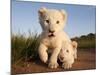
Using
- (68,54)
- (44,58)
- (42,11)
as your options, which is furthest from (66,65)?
(42,11)

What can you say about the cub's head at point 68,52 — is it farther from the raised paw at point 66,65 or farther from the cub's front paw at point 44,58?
the cub's front paw at point 44,58

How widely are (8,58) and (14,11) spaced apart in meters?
0.43

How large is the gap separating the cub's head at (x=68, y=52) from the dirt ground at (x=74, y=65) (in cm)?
6

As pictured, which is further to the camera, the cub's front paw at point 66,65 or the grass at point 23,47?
the cub's front paw at point 66,65

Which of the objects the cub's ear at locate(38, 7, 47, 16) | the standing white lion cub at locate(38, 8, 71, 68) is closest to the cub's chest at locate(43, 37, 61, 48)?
the standing white lion cub at locate(38, 8, 71, 68)

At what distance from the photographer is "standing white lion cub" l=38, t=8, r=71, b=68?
2.17m

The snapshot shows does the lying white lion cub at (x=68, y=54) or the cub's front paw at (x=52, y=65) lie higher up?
the lying white lion cub at (x=68, y=54)

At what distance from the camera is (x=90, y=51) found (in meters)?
2.39

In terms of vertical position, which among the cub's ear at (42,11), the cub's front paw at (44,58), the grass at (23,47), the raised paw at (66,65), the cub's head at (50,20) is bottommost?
the raised paw at (66,65)

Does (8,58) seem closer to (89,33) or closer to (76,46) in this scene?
(76,46)

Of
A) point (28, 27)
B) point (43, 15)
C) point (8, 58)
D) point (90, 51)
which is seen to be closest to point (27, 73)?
point (8, 58)

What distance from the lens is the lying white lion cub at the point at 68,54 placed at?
223 cm

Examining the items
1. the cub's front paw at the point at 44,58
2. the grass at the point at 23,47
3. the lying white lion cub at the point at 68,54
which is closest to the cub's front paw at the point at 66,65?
the lying white lion cub at the point at 68,54

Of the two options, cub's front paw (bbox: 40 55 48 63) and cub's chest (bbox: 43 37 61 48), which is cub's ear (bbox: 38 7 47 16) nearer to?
cub's chest (bbox: 43 37 61 48)
